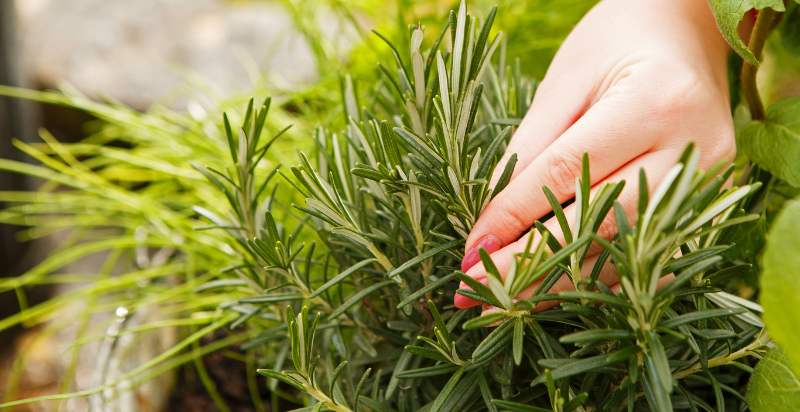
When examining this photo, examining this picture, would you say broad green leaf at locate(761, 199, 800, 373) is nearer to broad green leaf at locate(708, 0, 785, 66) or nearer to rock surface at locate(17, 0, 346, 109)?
broad green leaf at locate(708, 0, 785, 66)

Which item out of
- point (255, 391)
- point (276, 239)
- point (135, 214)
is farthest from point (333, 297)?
point (135, 214)

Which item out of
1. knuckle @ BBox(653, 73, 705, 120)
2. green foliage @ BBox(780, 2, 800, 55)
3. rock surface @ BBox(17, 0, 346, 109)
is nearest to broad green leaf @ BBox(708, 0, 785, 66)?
knuckle @ BBox(653, 73, 705, 120)

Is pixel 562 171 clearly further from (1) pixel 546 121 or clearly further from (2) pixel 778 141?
(2) pixel 778 141

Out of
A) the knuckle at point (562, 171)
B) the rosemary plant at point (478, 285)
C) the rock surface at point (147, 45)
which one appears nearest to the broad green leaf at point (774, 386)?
the rosemary plant at point (478, 285)

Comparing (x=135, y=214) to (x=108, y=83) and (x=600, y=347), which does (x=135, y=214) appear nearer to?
(x=600, y=347)

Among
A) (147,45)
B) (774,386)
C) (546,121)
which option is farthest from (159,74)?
(774,386)

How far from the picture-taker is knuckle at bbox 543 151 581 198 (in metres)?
0.32

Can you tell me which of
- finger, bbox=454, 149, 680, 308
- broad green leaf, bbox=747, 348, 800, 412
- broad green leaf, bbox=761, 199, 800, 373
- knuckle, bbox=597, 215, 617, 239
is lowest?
broad green leaf, bbox=747, 348, 800, 412

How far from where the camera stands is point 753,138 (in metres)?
0.40

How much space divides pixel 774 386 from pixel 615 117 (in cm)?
14

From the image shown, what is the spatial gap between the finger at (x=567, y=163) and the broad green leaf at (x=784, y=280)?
3.5 inches

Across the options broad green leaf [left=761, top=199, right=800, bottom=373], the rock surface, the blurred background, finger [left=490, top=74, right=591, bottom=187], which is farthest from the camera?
the rock surface

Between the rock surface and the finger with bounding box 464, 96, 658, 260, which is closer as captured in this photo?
the finger with bounding box 464, 96, 658, 260

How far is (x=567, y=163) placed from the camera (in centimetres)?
32
